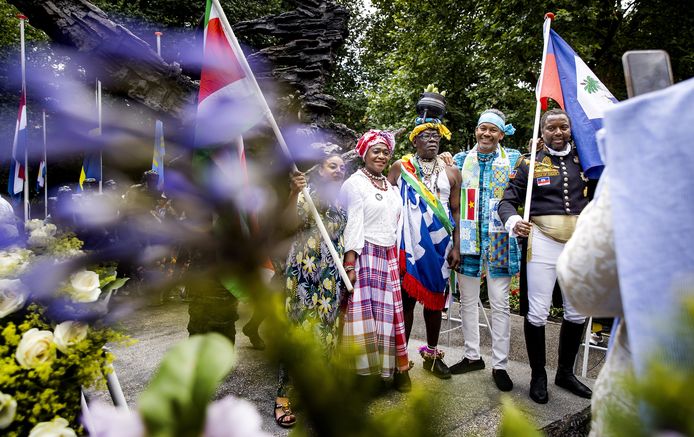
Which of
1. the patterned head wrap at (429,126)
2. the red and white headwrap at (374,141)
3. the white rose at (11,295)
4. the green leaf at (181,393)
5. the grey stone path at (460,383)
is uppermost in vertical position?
the patterned head wrap at (429,126)

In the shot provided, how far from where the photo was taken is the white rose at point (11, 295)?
1.41 metres

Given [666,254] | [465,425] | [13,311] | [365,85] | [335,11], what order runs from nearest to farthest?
[666,254] → [13,311] → [465,425] → [335,11] → [365,85]

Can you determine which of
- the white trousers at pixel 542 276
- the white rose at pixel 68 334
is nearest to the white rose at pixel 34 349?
the white rose at pixel 68 334

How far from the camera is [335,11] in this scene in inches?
194

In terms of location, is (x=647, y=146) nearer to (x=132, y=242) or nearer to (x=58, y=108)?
(x=132, y=242)

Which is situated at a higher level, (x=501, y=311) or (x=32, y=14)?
→ (x=32, y=14)

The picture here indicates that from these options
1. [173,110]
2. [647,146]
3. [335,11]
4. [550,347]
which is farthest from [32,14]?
→ [550,347]

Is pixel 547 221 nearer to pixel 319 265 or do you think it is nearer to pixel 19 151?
pixel 319 265

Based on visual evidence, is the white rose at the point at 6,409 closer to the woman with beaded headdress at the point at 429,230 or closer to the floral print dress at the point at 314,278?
the floral print dress at the point at 314,278

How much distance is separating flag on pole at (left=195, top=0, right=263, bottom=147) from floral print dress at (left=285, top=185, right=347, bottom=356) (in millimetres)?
1401

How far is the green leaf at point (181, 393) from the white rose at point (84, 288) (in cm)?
140

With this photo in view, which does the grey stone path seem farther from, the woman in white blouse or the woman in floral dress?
the woman in floral dress

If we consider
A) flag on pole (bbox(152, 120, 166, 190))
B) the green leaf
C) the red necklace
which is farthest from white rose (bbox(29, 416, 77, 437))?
the red necklace

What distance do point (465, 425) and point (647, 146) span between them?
2487 millimetres
